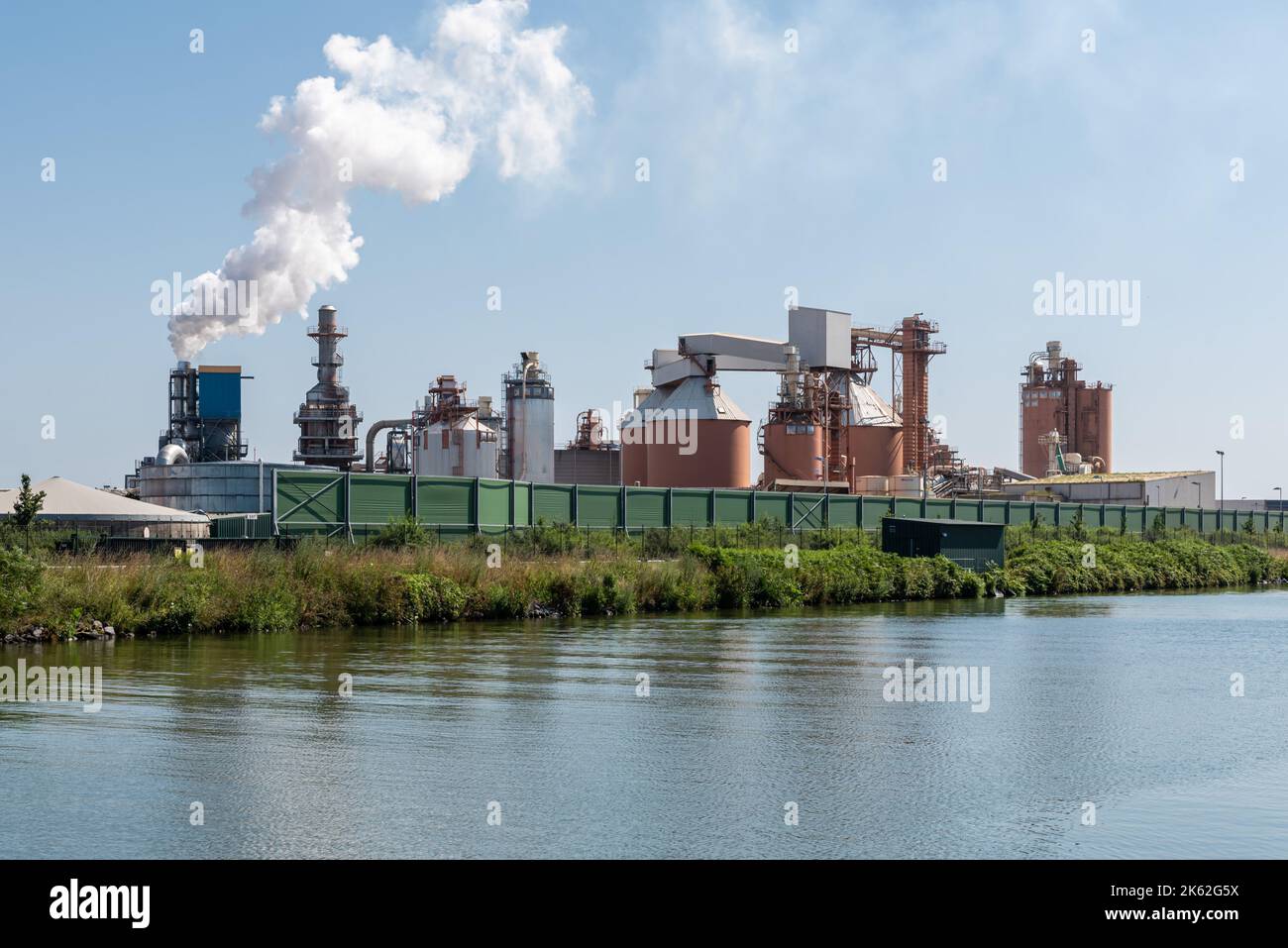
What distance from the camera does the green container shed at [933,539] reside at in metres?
48.2

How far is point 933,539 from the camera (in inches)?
1906

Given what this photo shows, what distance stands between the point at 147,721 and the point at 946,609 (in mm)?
28243

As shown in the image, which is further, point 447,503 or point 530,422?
point 530,422

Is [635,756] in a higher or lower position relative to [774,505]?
lower

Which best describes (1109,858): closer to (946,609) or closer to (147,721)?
(147,721)

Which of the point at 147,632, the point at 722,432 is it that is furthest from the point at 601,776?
the point at 722,432

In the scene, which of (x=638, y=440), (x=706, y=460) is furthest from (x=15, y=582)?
(x=638, y=440)

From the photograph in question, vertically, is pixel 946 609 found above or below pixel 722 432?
below

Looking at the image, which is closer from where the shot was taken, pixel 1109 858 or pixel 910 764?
pixel 1109 858

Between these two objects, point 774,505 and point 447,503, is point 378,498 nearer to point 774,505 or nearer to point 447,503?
point 447,503

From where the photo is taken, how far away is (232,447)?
80.6 metres

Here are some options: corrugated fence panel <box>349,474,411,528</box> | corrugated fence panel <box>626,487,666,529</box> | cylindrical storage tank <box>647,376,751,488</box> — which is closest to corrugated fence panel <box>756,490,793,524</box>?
corrugated fence panel <box>626,487,666,529</box>

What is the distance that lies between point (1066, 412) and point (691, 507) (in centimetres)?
6608
